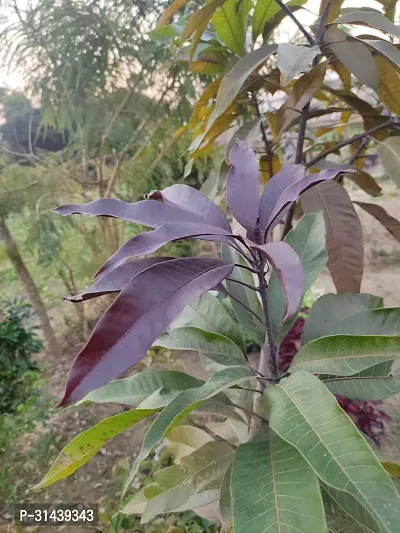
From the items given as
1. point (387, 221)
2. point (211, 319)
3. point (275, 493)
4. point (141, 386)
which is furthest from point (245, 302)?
point (387, 221)

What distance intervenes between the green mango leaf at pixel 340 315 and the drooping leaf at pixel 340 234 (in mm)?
106

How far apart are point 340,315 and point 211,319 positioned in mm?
243

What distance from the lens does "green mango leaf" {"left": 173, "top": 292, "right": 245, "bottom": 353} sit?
756 mm

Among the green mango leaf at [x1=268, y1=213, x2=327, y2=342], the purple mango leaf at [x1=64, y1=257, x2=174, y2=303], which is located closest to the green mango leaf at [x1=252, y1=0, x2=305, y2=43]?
the green mango leaf at [x1=268, y1=213, x2=327, y2=342]

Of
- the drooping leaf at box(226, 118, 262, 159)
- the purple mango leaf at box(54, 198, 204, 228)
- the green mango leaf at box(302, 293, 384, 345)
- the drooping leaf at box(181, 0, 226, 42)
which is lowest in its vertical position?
the green mango leaf at box(302, 293, 384, 345)

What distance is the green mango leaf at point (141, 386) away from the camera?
0.63 m

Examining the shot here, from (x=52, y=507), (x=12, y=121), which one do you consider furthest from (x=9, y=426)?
(x=12, y=121)

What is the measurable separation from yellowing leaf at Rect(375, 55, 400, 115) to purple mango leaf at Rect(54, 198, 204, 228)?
0.61 m

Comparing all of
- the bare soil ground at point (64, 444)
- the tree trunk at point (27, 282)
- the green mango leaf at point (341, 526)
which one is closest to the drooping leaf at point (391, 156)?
the green mango leaf at point (341, 526)

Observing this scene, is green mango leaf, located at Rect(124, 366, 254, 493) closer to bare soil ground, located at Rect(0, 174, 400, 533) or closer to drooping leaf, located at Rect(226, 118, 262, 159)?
drooping leaf, located at Rect(226, 118, 262, 159)

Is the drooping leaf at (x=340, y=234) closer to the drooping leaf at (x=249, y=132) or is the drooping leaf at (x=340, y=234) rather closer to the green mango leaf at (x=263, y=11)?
the drooping leaf at (x=249, y=132)

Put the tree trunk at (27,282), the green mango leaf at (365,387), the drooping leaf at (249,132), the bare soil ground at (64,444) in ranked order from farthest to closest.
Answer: the tree trunk at (27,282) → the bare soil ground at (64,444) → the drooping leaf at (249,132) → the green mango leaf at (365,387)

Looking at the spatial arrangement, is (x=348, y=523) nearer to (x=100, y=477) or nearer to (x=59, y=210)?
(x=59, y=210)

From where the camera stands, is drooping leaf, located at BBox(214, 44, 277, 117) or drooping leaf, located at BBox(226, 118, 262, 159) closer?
drooping leaf, located at BBox(214, 44, 277, 117)
